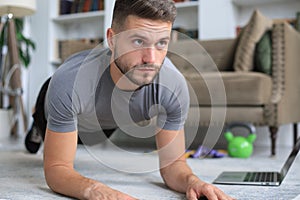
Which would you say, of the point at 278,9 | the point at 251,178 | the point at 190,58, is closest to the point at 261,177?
the point at 251,178

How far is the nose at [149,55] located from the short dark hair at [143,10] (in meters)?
0.09

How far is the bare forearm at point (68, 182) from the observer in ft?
3.27

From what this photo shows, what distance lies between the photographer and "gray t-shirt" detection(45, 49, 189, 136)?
1.07 metres

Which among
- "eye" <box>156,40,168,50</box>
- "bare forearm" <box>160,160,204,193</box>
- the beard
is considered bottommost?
"bare forearm" <box>160,160,204,193</box>

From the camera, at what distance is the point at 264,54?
2314 mm

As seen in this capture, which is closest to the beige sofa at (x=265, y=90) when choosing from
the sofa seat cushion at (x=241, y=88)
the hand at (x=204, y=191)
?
the sofa seat cushion at (x=241, y=88)

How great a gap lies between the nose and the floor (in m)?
0.36

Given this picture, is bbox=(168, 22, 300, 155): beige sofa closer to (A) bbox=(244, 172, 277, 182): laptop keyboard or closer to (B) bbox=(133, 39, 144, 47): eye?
(A) bbox=(244, 172, 277, 182): laptop keyboard

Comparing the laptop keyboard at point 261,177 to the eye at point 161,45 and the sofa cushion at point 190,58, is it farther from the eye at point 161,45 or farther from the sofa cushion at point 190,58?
the sofa cushion at point 190,58

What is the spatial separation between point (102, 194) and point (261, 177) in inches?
28.1

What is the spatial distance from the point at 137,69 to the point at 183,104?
1.07 feet

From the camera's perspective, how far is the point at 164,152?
1.25 metres

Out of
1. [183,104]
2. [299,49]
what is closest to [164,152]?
[183,104]

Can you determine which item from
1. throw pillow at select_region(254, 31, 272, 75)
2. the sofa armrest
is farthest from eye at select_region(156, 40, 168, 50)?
throw pillow at select_region(254, 31, 272, 75)
